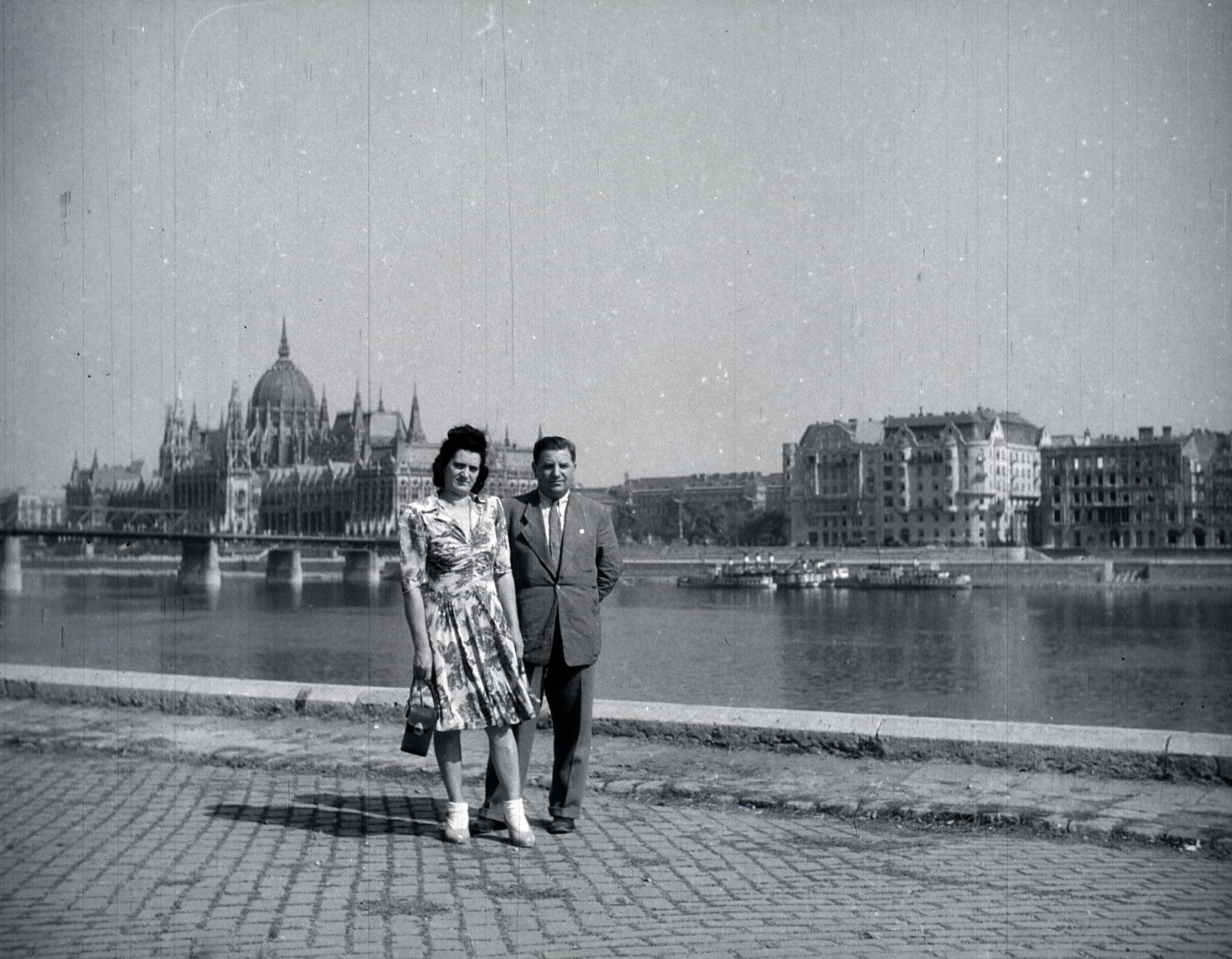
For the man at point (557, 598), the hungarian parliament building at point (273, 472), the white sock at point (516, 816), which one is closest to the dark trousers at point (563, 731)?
the man at point (557, 598)

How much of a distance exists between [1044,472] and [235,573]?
53.9 m

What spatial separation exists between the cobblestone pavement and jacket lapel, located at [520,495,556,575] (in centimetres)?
91

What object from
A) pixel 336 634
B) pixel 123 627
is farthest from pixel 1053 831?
pixel 123 627

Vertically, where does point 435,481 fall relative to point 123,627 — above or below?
above

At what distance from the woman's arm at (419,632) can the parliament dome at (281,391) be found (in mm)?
131493

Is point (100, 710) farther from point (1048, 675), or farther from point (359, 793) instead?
point (1048, 675)

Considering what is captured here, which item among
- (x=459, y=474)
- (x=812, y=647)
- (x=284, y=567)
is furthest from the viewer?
(x=284, y=567)

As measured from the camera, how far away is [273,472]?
118 metres

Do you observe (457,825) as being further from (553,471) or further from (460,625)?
(553,471)

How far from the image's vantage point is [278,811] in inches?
186

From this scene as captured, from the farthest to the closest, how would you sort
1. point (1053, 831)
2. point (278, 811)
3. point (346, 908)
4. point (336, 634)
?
point (336, 634), point (278, 811), point (1053, 831), point (346, 908)

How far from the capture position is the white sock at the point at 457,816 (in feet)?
14.1

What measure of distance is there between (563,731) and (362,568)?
72.3m

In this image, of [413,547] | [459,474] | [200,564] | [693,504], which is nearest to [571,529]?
[459,474]
